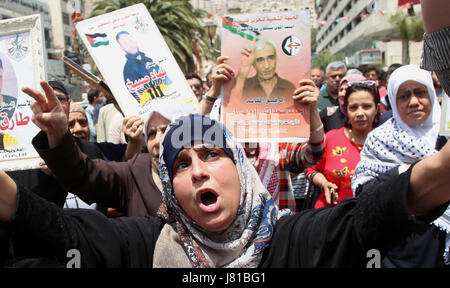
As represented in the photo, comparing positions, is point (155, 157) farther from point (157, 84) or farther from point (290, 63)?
point (290, 63)

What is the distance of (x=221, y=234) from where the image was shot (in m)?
1.54

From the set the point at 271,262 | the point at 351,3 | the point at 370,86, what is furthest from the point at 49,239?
the point at 351,3

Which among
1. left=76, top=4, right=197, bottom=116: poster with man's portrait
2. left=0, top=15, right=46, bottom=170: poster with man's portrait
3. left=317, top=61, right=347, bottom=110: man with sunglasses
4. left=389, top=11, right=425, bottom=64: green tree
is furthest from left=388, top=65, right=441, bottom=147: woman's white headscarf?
left=389, top=11, right=425, bottom=64: green tree

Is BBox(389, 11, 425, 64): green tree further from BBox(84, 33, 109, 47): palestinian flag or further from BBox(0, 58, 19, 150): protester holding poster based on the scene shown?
BBox(0, 58, 19, 150): protester holding poster

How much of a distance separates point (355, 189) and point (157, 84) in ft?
4.51

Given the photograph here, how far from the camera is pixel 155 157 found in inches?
92.1

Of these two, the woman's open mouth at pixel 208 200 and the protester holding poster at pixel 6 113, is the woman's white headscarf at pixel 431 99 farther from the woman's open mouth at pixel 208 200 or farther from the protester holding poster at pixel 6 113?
the protester holding poster at pixel 6 113

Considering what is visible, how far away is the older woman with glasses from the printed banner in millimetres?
1956

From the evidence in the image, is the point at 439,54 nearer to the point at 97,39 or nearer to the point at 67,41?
the point at 97,39

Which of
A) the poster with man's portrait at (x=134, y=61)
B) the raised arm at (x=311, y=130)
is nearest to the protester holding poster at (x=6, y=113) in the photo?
the poster with man's portrait at (x=134, y=61)

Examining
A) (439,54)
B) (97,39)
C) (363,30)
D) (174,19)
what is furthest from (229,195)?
(363,30)

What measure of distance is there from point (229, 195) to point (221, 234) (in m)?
0.16

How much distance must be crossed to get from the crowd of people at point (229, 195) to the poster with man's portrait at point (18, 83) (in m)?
0.26

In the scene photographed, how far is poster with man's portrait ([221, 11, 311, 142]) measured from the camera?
210cm
